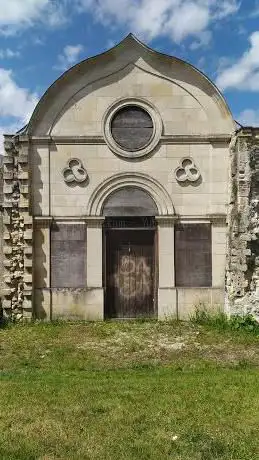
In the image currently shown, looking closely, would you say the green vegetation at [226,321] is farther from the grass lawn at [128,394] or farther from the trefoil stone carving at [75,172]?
the trefoil stone carving at [75,172]

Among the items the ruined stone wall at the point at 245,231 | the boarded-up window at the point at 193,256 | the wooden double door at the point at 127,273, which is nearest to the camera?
the ruined stone wall at the point at 245,231

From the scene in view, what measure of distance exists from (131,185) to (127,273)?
88.8 inches

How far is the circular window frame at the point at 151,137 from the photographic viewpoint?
1339 centimetres

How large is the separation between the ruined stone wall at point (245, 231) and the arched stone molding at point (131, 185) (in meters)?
1.74

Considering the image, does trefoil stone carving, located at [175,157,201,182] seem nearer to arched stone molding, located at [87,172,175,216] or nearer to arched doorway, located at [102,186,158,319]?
arched stone molding, located at [87,172,175,216]

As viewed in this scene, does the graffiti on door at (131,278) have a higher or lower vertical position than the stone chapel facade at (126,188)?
lower

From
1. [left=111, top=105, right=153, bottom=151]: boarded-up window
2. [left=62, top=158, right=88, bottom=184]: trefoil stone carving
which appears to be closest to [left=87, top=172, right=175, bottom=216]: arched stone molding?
[left=62, top=158, right=88, bottom=184]: trefoil stone carving

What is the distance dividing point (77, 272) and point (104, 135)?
3.56m

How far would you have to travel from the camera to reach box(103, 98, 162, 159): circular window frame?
43.9 ft

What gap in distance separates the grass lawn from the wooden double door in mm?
1243

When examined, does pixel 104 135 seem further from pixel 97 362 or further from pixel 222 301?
pixel 97 362

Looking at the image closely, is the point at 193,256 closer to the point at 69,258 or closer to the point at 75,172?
the point at 69,258

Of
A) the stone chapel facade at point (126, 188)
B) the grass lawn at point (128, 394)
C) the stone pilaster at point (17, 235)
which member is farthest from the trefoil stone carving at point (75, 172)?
the grass lawn at point (128, 394)

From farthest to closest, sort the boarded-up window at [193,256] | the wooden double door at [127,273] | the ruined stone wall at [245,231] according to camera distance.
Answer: the wooden double door at [127,273], the boarded-up window at [193,256], the ruined stone wall at [245,231]
